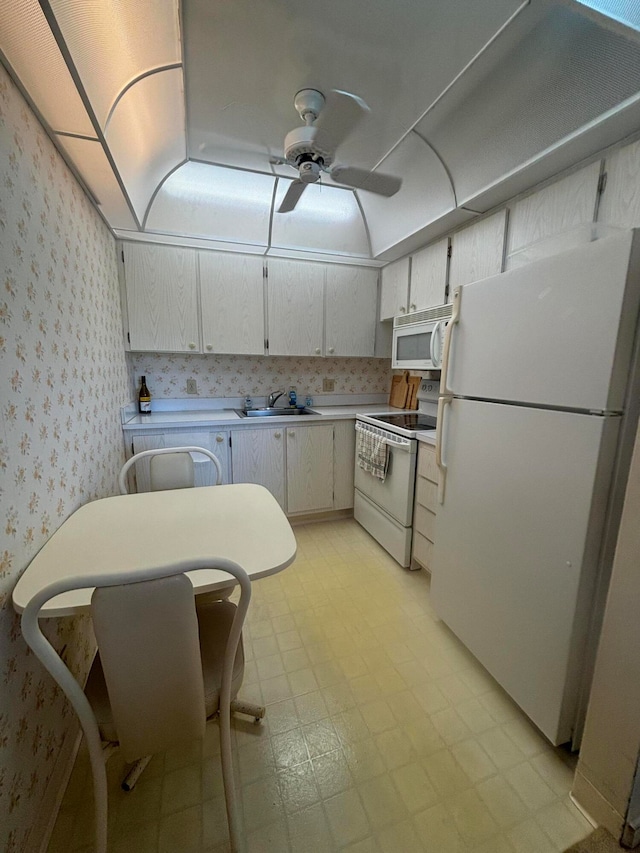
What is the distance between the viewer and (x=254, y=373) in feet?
10.5

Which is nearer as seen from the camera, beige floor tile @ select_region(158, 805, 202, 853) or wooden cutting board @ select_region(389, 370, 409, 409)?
beige floor tile @ select_region(158, 805, 202, 853)

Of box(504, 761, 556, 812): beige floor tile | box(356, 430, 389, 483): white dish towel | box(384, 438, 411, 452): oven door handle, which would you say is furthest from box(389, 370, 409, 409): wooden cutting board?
box(504, 761, 556, 812): beige floor tile

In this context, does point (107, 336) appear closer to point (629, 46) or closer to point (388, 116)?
point (388, 116)

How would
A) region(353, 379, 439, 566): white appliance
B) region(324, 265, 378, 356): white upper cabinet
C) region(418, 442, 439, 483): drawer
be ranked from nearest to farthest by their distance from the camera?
region(418, 442, 439, 483): drawer
region(353, 379, 439, 566): white appliance
region(324, 265, 378, 356): white upper cabinet

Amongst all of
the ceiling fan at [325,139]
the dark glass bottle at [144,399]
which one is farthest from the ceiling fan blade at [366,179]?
the dark glass bottle at [144,399]

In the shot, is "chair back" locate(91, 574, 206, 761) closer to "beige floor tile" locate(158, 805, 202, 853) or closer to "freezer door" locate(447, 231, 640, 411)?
"beige floor tile" locate(158, 805, 202, 853)

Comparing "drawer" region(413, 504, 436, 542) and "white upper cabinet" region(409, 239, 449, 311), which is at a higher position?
"white upper cabinet" region(409, 239, 449, 311)

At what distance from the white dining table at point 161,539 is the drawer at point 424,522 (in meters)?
1.12

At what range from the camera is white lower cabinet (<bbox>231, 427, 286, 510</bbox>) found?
106 inches

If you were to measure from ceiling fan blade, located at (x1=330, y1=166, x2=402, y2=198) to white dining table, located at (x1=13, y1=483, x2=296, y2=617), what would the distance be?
1.54 m

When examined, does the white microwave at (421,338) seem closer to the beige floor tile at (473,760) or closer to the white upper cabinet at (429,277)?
the white upper cabinet at (429,277)

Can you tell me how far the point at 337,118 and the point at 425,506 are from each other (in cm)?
195

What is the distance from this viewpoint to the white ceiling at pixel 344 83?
3.70 ft

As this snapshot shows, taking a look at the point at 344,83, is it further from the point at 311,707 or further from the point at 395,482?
the point at 311,707
